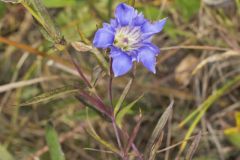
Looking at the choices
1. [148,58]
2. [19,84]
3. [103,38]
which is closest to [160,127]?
[148,58]

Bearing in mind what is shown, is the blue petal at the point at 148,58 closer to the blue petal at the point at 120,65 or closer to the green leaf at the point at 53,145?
the blue petal at the point at 120,65

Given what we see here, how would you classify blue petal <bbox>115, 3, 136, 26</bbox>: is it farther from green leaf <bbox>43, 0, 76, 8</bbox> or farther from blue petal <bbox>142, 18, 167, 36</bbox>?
green leaf <bbox>43, 0, 76, 8</bbox>

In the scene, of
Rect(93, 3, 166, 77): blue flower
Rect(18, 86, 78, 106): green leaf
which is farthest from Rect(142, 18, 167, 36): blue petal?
Rect(18, 86, 78, 106): green leaf

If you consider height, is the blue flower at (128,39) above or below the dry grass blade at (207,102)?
above

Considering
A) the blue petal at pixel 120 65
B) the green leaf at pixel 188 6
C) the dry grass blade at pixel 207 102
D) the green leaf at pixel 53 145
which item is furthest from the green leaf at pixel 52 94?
the green leaf at pixel 188 6

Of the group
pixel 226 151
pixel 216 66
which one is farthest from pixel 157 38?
pixel 226 151

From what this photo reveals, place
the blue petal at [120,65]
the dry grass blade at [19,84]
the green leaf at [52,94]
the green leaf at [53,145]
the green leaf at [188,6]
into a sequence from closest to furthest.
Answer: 1. the blue petal at [120,65]
2. the green leaf at [52,94]
3. the green leaf at [53,145]
4. the dry grass blade at [19,84]
5. the green leaf at [188,6]
